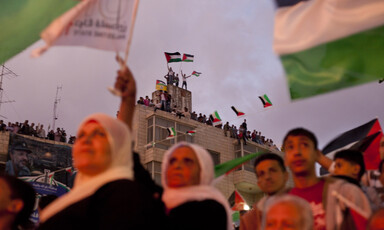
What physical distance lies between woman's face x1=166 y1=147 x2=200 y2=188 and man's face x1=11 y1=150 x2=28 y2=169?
20.7 m

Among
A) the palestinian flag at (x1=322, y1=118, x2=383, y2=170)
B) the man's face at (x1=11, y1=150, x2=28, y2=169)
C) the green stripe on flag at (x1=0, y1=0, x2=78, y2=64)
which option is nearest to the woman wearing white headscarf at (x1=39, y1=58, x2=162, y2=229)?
the green stripe on flag at (x1=0, y1=0, x2=78, y2=64)

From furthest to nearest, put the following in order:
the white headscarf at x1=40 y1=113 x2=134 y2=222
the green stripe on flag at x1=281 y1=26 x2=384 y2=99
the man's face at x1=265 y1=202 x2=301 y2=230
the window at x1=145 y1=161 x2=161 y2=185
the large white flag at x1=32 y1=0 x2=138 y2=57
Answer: the window at x1=145 y1=161 x2=161 y2=185 → the green stripe on flag at x1=281 y1=26 x2=384 y2=99 → the large white flag at x1=32 y1=0 x2=138 y2=57 → the man's face at x1=265 y1=202 x2=301 y2=230 → the white headscarf at x1=40 y1=113 x2=134 y2=222

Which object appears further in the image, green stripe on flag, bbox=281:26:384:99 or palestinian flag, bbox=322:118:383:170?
palestinian flag, bbox=322:118:383:170

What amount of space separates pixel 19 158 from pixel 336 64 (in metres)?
20.9

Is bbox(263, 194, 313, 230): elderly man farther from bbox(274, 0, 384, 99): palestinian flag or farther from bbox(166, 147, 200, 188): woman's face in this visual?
bbox(274, 0, 384, 99): palestinian flag

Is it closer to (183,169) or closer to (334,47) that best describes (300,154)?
(334,47)

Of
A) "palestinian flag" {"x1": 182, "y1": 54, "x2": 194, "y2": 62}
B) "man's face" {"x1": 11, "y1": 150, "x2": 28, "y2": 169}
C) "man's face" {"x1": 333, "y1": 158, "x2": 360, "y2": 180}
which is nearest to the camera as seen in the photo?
"man's face" {"x1": 333, "y1": 158, "x2": 360, "y2": 180}

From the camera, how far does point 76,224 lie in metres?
2.18

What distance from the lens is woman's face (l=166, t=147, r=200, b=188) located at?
118 inches

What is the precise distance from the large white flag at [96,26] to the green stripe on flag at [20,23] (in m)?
0.55

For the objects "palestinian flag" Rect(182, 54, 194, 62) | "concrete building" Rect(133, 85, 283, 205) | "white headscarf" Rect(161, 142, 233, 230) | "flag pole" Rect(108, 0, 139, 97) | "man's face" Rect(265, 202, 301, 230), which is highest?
"palestinian flag" Rect(182, 54, 194, 62)

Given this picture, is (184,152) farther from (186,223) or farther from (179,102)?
(179,102)

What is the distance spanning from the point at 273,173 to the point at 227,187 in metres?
27.4

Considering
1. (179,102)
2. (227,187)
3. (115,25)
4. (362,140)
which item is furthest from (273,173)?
(179,102)
